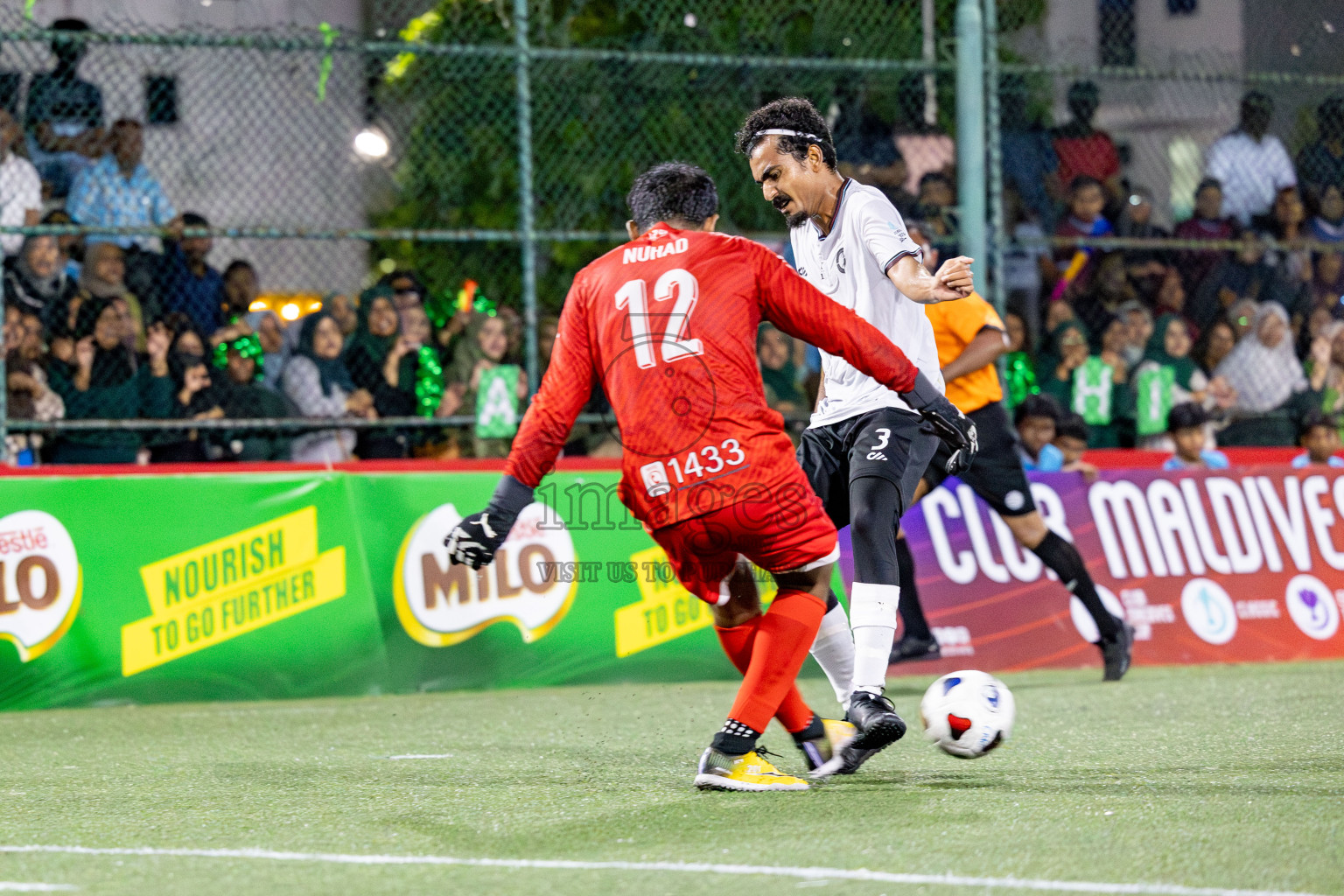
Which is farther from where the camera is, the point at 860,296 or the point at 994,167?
the point at 994,167

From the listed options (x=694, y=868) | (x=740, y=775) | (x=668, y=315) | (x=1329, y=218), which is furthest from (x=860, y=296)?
(x=1329, y=218)

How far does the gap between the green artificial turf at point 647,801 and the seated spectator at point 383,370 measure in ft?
7.76

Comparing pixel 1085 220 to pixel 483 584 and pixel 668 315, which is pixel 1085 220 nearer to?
pixel 483 584

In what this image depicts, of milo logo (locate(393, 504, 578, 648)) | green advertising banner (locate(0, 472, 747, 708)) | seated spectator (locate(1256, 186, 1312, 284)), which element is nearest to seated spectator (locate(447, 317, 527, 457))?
green advertising banner (locate(0, 472, 747, 708))

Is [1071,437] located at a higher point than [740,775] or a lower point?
higher

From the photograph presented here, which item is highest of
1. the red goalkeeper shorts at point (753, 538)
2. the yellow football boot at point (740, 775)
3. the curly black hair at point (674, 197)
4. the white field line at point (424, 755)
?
the curly black hair at point (674, 197)

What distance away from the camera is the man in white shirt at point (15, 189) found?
8914 millimetres

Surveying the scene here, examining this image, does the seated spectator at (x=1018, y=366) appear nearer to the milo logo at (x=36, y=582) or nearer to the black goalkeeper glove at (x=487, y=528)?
the milo logo at (x=36, y=582)

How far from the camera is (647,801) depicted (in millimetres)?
4578

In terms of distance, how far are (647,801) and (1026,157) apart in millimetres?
7877

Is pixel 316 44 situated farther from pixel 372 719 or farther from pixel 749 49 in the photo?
pixel 372 719

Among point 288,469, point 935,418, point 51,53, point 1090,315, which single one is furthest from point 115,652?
point 1090,315

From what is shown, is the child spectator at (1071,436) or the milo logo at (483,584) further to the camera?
the child spectator at (1071,436)

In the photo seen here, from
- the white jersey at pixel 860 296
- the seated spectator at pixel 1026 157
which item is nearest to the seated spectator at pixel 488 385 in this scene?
the seated spectator at pixel 1026 157
